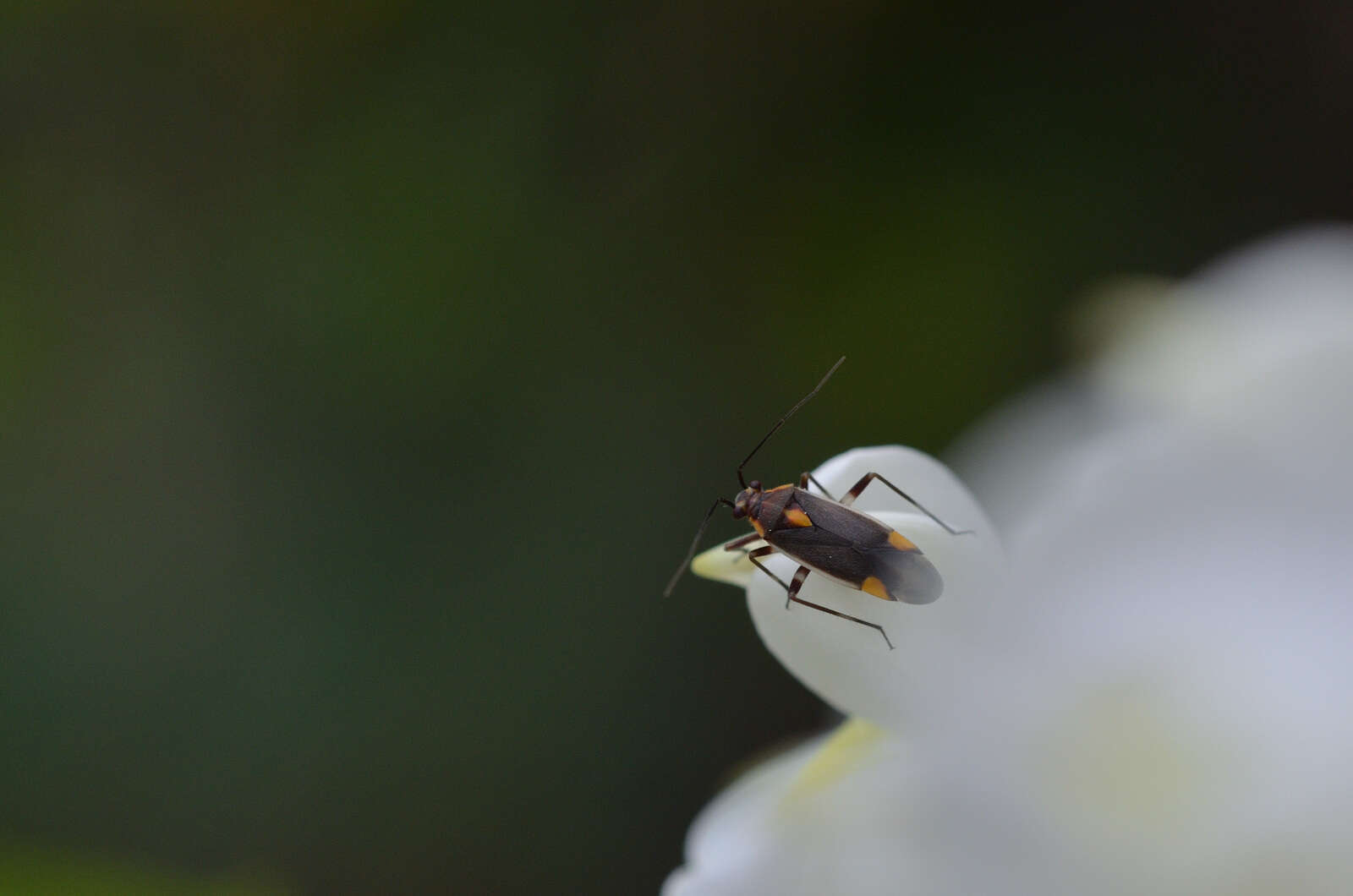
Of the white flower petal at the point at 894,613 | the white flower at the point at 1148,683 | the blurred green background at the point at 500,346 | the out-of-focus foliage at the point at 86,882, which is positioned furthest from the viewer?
the blurred green background at the point at 500,346

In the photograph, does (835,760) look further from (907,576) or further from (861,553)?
(861,553)

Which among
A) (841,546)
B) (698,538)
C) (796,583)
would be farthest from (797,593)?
(698,538)

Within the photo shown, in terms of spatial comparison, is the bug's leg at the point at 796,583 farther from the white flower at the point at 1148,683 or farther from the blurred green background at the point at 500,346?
the blurred green background at the point at 500,346

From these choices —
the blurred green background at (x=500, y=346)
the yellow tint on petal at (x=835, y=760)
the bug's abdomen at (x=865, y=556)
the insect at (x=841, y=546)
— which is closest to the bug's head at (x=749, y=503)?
the insect at (x=841, y=546)

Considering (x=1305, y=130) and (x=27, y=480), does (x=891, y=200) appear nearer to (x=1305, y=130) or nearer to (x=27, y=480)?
(x=1305, y=130)

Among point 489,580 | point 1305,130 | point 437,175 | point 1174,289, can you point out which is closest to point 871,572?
point 1174,289

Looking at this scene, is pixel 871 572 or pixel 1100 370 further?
pixel 1100 370

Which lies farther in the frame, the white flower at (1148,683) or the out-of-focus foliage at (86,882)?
the out-of-focus foliage at (86,882)
